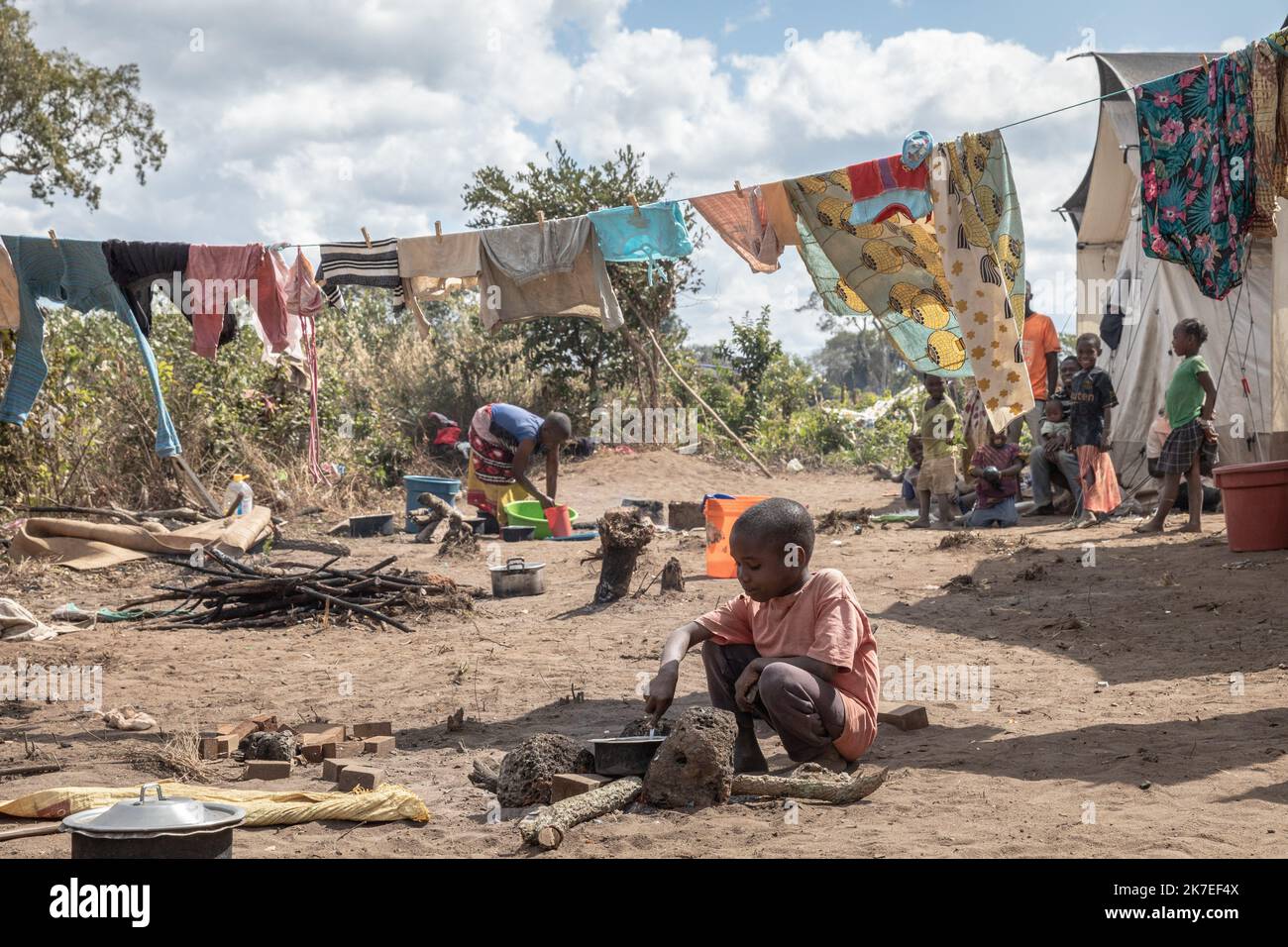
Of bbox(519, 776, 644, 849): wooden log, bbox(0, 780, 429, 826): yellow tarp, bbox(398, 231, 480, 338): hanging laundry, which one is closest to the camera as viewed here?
bbox(519, 776, 644, 849): wooden log

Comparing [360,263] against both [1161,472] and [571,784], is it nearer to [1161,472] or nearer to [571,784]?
[571,784]

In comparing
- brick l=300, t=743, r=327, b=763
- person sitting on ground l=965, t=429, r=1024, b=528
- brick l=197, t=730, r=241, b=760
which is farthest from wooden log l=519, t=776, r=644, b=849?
person sitting on ground l=965, t=429, r=1024, b=528

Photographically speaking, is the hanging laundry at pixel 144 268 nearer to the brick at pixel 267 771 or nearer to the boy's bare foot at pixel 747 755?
the brick at pixel 267 771

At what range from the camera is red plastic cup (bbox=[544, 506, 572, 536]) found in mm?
11141

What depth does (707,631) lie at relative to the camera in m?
4.12

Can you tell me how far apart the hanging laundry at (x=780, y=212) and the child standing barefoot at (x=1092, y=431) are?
4.06 m

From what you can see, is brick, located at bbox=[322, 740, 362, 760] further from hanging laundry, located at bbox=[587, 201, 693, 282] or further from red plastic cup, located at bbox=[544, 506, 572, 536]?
red plastic cup, located at bbox=[544, 506, 572, 536]

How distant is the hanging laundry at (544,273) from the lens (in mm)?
8211

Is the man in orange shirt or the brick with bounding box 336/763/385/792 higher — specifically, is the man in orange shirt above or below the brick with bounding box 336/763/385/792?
above

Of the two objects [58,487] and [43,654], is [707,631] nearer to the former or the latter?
[43,654]

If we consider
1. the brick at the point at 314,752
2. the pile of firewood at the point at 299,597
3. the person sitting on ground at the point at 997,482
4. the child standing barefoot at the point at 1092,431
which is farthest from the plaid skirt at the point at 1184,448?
the brick at the point at 314,752

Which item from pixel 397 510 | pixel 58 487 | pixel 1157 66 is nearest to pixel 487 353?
pixel 397 510

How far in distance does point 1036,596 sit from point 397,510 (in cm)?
889

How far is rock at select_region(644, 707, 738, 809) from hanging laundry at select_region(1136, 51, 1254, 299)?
4.61 m
